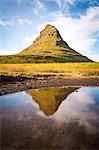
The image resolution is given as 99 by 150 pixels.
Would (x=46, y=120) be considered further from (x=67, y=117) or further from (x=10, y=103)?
(x=10, y=103)

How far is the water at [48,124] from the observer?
13.0 meters

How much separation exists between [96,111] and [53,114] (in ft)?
12.5

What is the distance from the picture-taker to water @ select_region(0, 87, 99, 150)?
1298 cm

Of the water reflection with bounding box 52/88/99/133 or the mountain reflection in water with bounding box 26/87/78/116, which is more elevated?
the water reflection with bounding box 52/88/99/133

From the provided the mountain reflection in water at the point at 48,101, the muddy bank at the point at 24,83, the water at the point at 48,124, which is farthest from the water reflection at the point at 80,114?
the muddy bank at the point at 24,83

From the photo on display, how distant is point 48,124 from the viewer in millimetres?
16734

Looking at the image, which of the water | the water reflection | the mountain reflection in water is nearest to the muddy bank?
the mountain reflection in water

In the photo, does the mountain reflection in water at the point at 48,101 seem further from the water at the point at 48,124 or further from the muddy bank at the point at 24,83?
the muddy bank at the point at 24,83

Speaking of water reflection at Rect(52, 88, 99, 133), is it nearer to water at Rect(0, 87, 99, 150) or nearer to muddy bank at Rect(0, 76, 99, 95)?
water at Rect(0, 87, 99, 150)

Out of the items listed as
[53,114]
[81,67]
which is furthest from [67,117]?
[81,67]

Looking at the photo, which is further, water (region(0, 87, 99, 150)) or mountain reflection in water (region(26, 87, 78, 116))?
mountain reflection in water (region(26, 87, 78, 116))

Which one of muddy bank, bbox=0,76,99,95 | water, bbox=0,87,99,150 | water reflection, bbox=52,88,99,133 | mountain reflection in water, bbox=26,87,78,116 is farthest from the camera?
muddy bank, bbox=0,76,99,95

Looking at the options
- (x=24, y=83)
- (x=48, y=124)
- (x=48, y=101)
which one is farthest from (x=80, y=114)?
(x=24, y=83)

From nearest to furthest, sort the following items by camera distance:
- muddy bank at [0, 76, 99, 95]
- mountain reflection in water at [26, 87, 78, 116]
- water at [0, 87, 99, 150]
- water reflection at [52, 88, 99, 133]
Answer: water at [0, 87, 99, 150], water reflection at [52, 88, 99, 133], mountain reflection in water at [26, 87, 78, 116], muddy bank at [0, 76, 99, 95]
